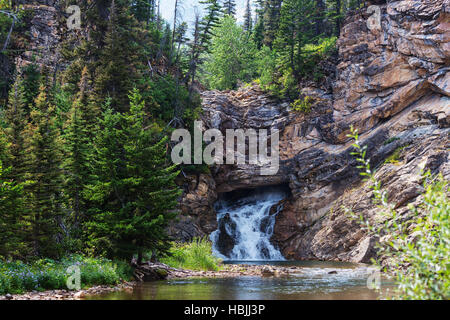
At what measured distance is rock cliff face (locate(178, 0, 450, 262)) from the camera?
28.4 meters

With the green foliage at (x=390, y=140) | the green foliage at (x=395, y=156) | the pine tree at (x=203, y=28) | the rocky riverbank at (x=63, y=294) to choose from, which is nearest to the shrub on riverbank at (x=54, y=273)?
the rocky riverbank at (x=63, y=294)

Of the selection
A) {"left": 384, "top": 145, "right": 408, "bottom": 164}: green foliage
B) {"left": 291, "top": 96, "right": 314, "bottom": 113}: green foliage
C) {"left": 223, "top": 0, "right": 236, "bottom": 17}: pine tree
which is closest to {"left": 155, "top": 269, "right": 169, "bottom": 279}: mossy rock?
{"left": 384, "top": 145, "right": 408, "bottom": 164}: green foliage

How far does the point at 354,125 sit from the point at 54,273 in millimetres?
29053

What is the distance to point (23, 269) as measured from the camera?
38.4 ft

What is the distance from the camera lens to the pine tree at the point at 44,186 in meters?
14.6

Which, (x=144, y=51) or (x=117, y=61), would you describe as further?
(x=144, y=51)

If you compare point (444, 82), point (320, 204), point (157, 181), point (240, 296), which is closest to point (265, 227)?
point (320, 204)

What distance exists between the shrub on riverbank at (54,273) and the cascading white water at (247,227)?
1918 centimetres

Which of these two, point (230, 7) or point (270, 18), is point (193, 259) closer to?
point (270, 18)

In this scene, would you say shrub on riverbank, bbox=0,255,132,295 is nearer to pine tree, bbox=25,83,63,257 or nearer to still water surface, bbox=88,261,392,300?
pine tree, bbox=25,83,63,257

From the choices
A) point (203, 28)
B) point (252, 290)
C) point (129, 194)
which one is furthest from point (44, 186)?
point (203, 28)

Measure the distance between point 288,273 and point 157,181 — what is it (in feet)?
27.9

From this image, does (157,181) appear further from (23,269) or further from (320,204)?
(320,204)

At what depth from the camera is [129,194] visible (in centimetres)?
1555
